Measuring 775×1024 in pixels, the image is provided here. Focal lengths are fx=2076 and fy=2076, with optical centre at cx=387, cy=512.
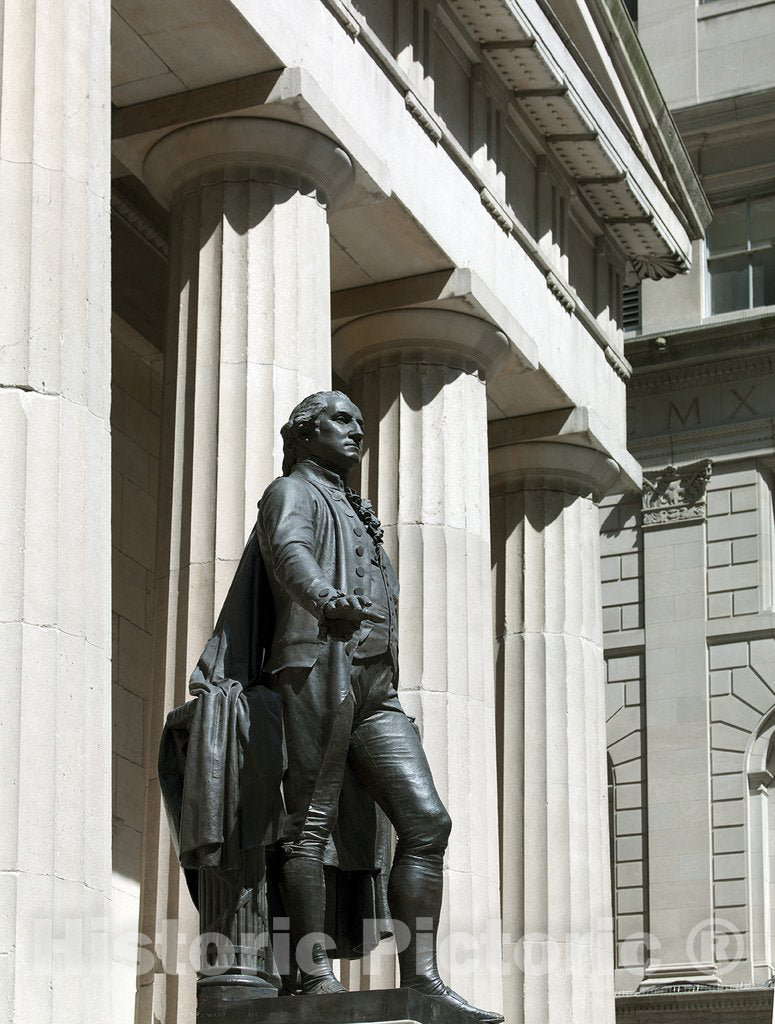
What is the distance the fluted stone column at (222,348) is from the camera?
16938 mm

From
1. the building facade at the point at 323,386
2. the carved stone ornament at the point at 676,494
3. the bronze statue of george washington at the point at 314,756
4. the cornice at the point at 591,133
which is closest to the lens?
the bronze statue of george washington at the point at 314,756

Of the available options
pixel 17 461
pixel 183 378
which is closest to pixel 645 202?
pixel 183 378

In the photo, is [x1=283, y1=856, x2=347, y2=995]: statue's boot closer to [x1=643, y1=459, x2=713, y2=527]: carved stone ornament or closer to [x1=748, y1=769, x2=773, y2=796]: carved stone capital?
[x1=748, y1=769, x2=773, y2=796]: carved stone capital

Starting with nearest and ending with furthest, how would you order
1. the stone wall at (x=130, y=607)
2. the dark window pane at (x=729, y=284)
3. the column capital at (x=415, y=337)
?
the column capital at (x=415, y=337) < the stone wall at (x=130, y=607) < the dark window pane at (x=729, y=284)

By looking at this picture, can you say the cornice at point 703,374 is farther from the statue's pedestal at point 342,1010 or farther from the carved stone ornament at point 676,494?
the statue's pedestal at point 342,1010

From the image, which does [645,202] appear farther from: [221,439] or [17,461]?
[17,461]

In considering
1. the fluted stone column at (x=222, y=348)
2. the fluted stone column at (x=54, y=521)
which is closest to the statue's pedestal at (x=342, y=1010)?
the fluted stone column at (x=54, y=521)

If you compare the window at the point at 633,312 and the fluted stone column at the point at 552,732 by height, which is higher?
the window at the point at 633,312

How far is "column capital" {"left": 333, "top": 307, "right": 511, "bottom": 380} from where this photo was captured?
22.2 meters

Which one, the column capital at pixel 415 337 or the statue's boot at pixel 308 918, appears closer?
the statue's boot at pixel 308 918

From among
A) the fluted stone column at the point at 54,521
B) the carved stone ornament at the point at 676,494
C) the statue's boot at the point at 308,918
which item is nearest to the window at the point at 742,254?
the carved stone ornament at the point at 676,494

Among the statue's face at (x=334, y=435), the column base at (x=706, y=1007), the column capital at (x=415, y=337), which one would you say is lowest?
the column base at (x=706, y=1007)

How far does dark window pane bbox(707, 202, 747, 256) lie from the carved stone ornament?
13.4 feet

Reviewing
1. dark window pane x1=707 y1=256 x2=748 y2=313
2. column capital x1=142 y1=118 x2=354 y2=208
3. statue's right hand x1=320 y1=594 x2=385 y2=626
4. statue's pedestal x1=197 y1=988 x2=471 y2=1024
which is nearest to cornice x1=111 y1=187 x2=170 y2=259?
column capital x1=142 y1=118 x2=354 y2=208
